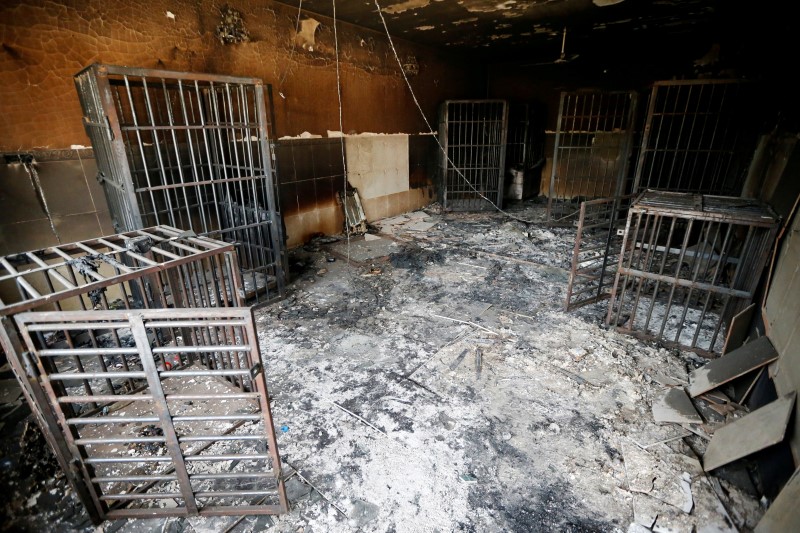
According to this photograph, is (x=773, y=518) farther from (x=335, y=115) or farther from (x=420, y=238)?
(x=335, y=115)

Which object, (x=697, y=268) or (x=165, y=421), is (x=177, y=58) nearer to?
(x=165, y=421)

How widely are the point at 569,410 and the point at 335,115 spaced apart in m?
5.68

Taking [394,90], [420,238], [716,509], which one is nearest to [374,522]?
[716,509]

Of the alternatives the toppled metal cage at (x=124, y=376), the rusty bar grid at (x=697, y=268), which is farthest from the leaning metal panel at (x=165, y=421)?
the rusty bar grid at (x=697, y=268)

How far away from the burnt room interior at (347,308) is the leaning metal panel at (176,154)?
5cm

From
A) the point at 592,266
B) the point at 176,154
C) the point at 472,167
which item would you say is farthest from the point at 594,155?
the point at 176,154

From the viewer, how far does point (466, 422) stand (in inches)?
106

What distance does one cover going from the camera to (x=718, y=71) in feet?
23.7

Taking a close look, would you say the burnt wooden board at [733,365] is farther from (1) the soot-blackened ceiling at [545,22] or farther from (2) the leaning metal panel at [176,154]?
(1) the soot-blackened ceiling at [545,22]

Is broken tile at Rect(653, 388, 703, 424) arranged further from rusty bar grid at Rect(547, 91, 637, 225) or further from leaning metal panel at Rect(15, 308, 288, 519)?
rusty bar grid at Rect(547, 91, 637, 225)

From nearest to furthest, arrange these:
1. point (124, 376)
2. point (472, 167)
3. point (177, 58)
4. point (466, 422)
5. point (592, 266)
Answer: point (124, 376) < point (466, 422) < point (177, 58) < point (592, 266) < point (472, 167)

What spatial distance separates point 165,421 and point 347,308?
265 centimetres

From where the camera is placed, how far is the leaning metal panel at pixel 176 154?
3.24m

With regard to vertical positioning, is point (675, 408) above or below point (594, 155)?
below
